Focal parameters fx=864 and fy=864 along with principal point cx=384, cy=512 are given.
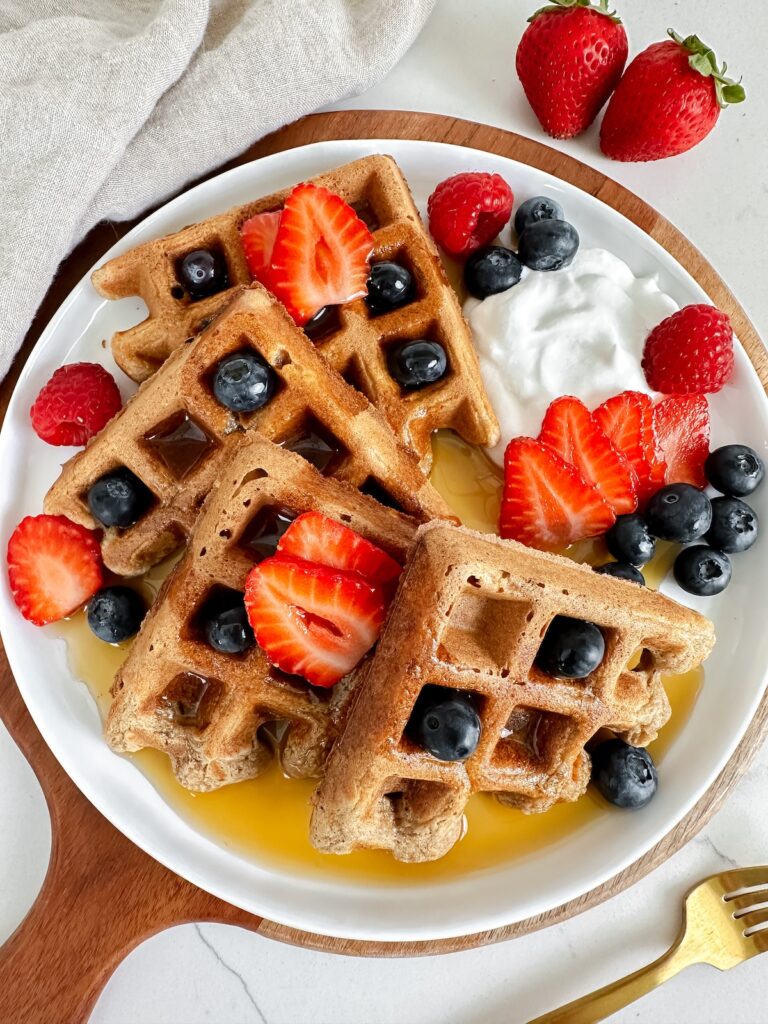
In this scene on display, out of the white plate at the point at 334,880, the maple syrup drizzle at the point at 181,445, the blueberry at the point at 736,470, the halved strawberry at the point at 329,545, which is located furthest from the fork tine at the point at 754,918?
the maple syrup drizzle at the point at 181,445

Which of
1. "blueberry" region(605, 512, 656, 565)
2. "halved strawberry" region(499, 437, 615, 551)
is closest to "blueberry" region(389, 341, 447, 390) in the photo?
"halved strawberry" region(499, 437, 615, 551)

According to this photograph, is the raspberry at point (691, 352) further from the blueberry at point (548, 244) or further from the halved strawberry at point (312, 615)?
the halved strawberry at point (312, 615)

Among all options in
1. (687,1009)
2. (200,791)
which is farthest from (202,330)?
(687,1009)

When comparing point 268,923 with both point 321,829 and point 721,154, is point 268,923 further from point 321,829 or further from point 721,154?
point 721,154

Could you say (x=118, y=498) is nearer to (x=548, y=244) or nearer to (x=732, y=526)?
(x=548, y=244)

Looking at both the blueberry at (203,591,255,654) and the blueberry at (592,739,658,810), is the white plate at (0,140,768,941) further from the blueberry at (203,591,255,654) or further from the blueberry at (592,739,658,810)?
the blueberry at (203,591,255,654)

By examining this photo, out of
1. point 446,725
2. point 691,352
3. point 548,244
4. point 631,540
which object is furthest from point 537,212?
point 446,725
